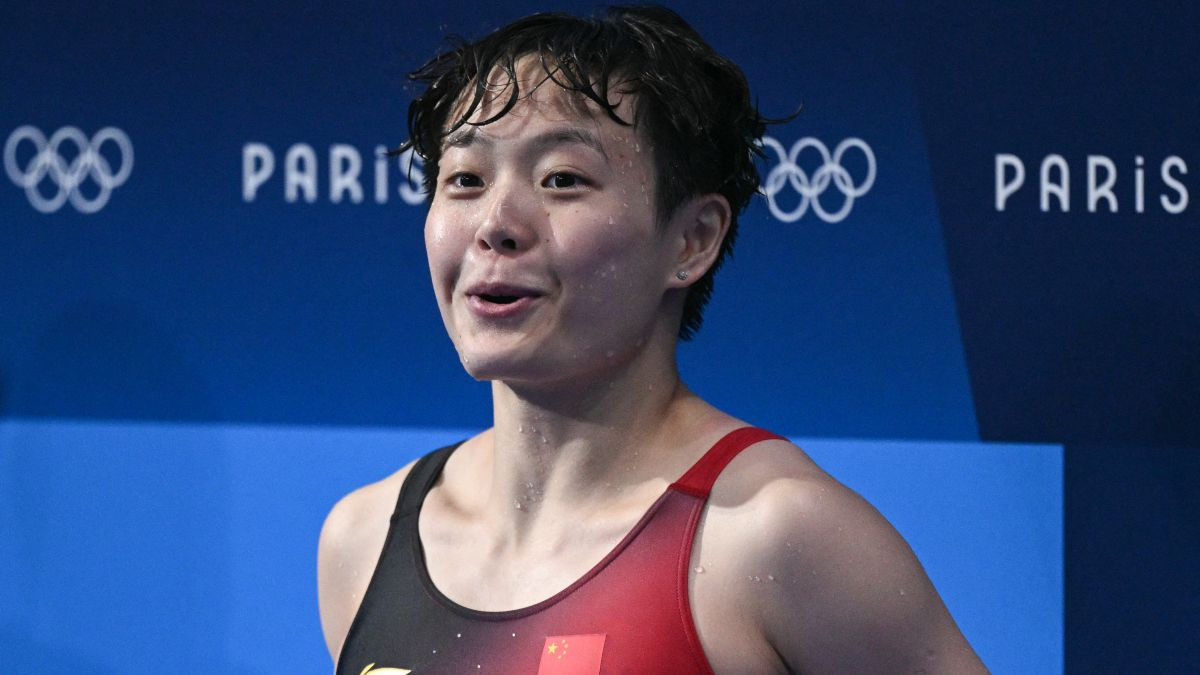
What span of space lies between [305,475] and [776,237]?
770 millimetres

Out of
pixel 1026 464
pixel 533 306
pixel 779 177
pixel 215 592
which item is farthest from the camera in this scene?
pixel 215 592

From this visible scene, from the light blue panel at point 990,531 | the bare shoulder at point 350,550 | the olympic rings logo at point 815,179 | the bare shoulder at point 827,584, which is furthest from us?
the olympic rings logo at point 815,179

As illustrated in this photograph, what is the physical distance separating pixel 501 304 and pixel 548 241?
0.07m

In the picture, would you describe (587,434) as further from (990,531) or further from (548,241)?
(990,531)

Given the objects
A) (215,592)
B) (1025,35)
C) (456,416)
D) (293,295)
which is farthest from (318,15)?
(1025,35)

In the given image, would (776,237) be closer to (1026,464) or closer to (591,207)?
(1026,464)

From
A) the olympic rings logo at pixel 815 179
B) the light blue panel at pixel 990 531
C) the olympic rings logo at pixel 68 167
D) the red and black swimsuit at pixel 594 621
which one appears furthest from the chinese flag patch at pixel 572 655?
the olympic rings logo at pixel 68 167

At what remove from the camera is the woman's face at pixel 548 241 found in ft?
4.09

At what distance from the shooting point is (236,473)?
84.0 inches

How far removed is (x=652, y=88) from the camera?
1.30m

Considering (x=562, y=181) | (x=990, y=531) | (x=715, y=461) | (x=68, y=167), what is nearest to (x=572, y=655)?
(x=715, y=461)

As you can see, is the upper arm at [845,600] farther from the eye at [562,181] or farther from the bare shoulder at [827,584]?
the eye at [562,181]

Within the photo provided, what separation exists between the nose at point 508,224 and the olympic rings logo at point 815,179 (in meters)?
0.79

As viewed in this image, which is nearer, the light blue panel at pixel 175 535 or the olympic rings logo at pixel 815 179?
the olympic rings logo at pixel 815 179
